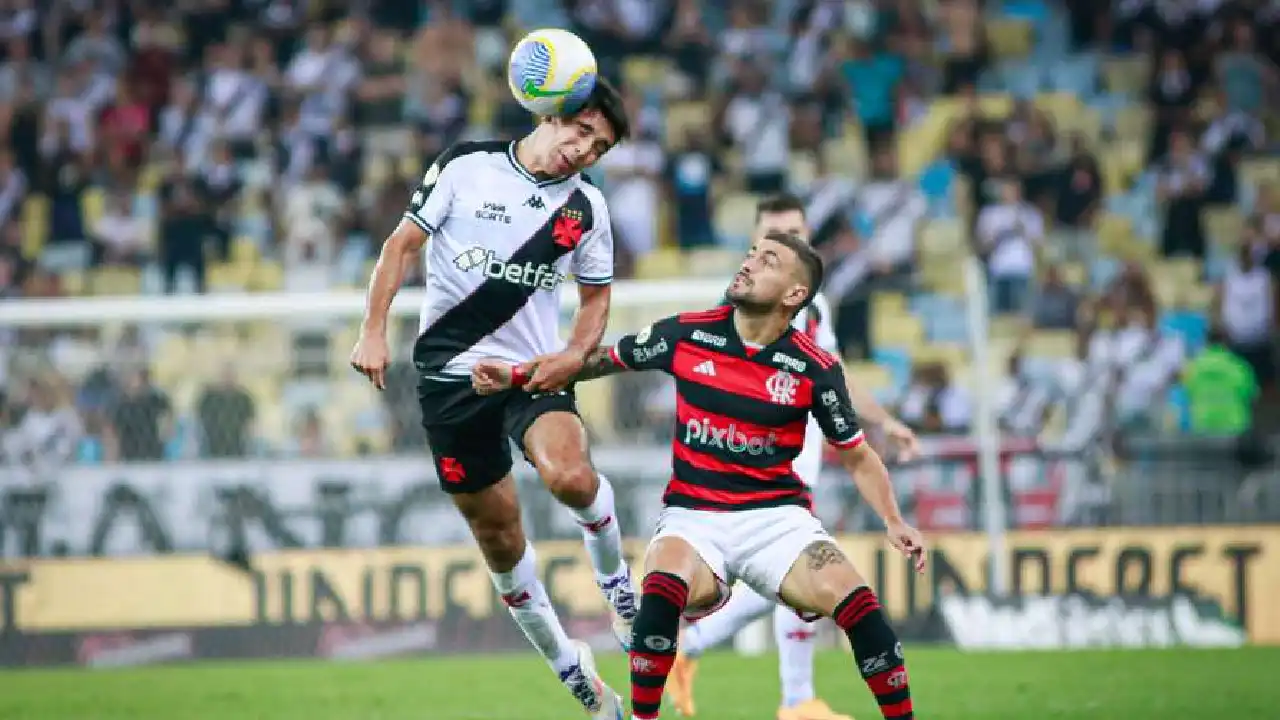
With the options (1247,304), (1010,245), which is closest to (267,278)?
(1010,245)

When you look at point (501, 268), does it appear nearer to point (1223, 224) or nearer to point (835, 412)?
point (835, 412)

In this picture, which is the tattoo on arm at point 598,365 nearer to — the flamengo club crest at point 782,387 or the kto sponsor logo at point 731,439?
the kto sponsor logo at point 731,439

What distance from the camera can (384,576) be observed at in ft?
47.5

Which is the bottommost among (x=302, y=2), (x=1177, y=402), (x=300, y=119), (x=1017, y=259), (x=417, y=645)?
(x=417, y=645)

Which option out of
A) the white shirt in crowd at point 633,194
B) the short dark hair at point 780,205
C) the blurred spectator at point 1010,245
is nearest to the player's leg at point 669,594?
the short dark hair at point 780,205

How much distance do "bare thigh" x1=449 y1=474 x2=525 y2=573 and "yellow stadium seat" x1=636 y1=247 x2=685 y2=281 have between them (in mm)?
10191

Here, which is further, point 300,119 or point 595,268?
point 300,119

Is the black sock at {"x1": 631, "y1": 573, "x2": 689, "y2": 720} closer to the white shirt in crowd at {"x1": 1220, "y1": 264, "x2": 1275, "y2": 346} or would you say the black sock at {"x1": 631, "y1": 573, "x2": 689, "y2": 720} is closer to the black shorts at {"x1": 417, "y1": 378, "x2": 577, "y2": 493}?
the black shorts at {"x1": 417, "y1": 378, "x2": 577, "y2": 493}

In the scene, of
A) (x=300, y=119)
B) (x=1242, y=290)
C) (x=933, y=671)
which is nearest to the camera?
(x=933, y=671)

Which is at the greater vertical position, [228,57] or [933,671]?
[228,57]

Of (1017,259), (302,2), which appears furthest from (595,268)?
(302,2)

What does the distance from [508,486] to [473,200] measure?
49.8 inches

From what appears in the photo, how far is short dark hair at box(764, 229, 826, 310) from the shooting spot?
25.2ft

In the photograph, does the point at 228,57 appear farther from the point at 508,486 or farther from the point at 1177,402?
the point at 508,486
